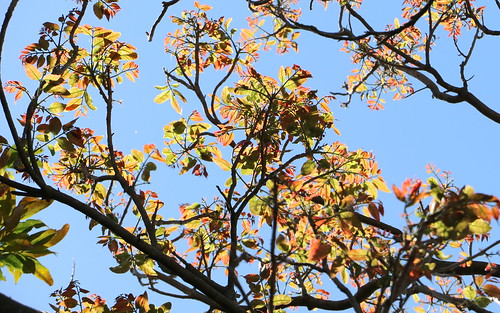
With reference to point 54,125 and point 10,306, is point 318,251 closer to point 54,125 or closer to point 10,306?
point 10,306

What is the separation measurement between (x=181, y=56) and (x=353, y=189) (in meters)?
1.95

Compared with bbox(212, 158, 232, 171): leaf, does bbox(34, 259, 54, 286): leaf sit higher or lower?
lower

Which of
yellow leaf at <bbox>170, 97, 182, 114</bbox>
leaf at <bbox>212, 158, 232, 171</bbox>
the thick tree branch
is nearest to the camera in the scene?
the thick tree branch

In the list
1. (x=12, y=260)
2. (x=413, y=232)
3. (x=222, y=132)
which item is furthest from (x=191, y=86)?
(x=413, y=232)

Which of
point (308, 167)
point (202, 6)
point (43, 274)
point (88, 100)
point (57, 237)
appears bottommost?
point (43, 274)

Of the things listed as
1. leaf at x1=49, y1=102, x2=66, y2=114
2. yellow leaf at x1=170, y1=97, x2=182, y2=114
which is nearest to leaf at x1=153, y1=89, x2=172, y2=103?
yellow leaf at x1=170, y1=97, x2=182, y2=114

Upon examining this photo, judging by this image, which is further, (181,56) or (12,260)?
(181,56)

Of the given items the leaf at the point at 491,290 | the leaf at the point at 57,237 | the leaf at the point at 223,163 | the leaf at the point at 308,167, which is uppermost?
the leaf at the point at 223,163

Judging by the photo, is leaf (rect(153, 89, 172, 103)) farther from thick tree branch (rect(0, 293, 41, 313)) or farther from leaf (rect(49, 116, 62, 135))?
thick tree branch (rect(0, 293, 41, 313))

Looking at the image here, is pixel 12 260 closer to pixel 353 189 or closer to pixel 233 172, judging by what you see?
pixel 233 172

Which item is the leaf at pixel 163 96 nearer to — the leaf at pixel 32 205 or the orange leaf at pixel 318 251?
the leaf at pixel 32 205

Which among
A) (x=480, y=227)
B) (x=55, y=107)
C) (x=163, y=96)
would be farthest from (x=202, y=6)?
(x=480, y=227)

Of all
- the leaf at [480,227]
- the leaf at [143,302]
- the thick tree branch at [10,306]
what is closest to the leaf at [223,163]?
the leaf at [143,302]

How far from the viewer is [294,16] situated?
476 centimetres
